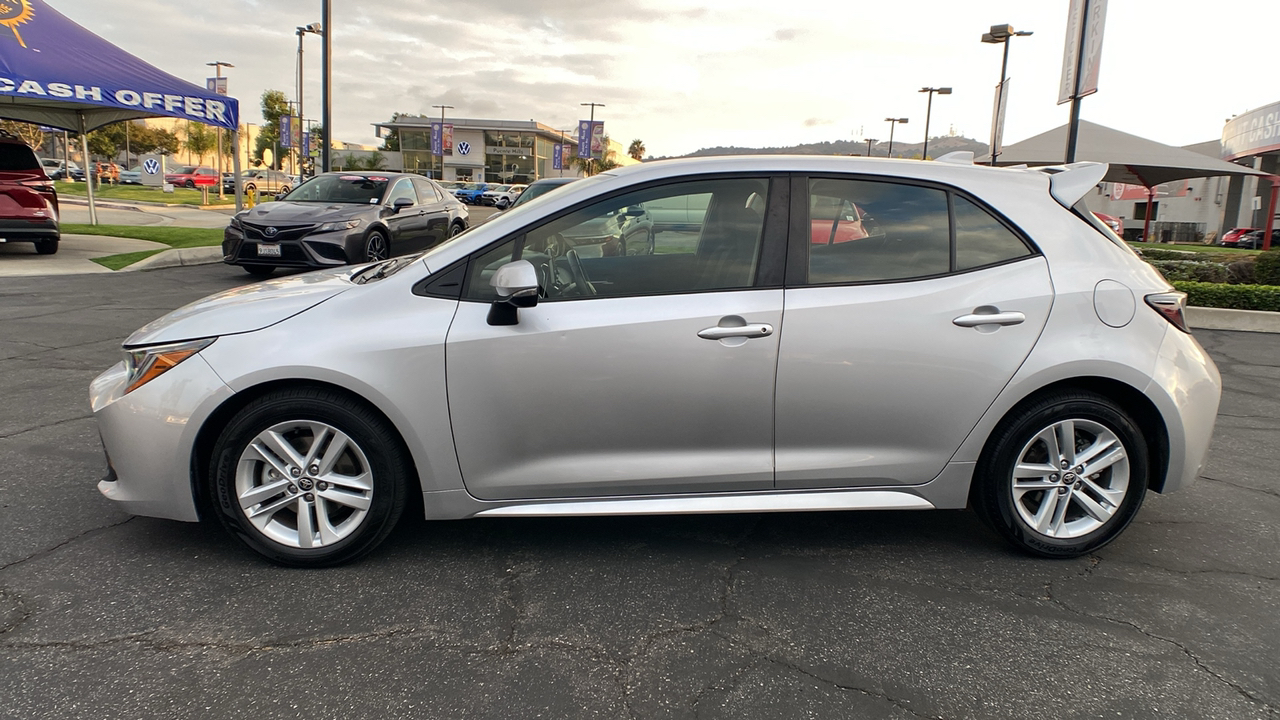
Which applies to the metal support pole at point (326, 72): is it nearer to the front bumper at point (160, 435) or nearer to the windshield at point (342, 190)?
the windshield at point (342, 190)

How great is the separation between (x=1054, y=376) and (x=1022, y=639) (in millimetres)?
1033

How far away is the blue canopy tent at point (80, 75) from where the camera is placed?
11.7 meters

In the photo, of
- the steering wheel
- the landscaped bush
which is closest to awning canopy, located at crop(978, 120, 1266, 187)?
the landscaped bush

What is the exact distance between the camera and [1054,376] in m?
3.18

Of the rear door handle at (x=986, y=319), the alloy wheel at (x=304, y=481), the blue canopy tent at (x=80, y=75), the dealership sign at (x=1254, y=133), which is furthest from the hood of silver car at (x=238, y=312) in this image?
the dealership sign at (x=1254, y=133)

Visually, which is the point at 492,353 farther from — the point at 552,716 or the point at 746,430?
the point at 552,716

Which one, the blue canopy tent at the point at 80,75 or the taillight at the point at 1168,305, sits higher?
the blue canopy tent at the point at 80,75

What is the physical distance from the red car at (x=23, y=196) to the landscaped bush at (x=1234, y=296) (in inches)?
638

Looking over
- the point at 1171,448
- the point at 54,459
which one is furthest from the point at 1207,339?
the point at 54,459

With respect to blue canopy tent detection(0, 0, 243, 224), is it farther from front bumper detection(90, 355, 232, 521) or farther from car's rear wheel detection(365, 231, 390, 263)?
front bumper detection(90, 355, 232, 521)

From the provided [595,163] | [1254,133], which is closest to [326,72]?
[1254,133]

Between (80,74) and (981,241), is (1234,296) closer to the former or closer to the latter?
(981,241)

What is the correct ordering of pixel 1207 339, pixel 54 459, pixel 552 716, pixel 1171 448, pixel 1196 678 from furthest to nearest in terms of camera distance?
pixel 1207 339 < pixel 54 459 < pixel 1171 448 < pixel 1196 678 < pixel 552 716

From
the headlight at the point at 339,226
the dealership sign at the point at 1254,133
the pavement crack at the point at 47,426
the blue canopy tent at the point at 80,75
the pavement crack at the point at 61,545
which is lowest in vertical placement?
the pavement crack at the point at 61,545
